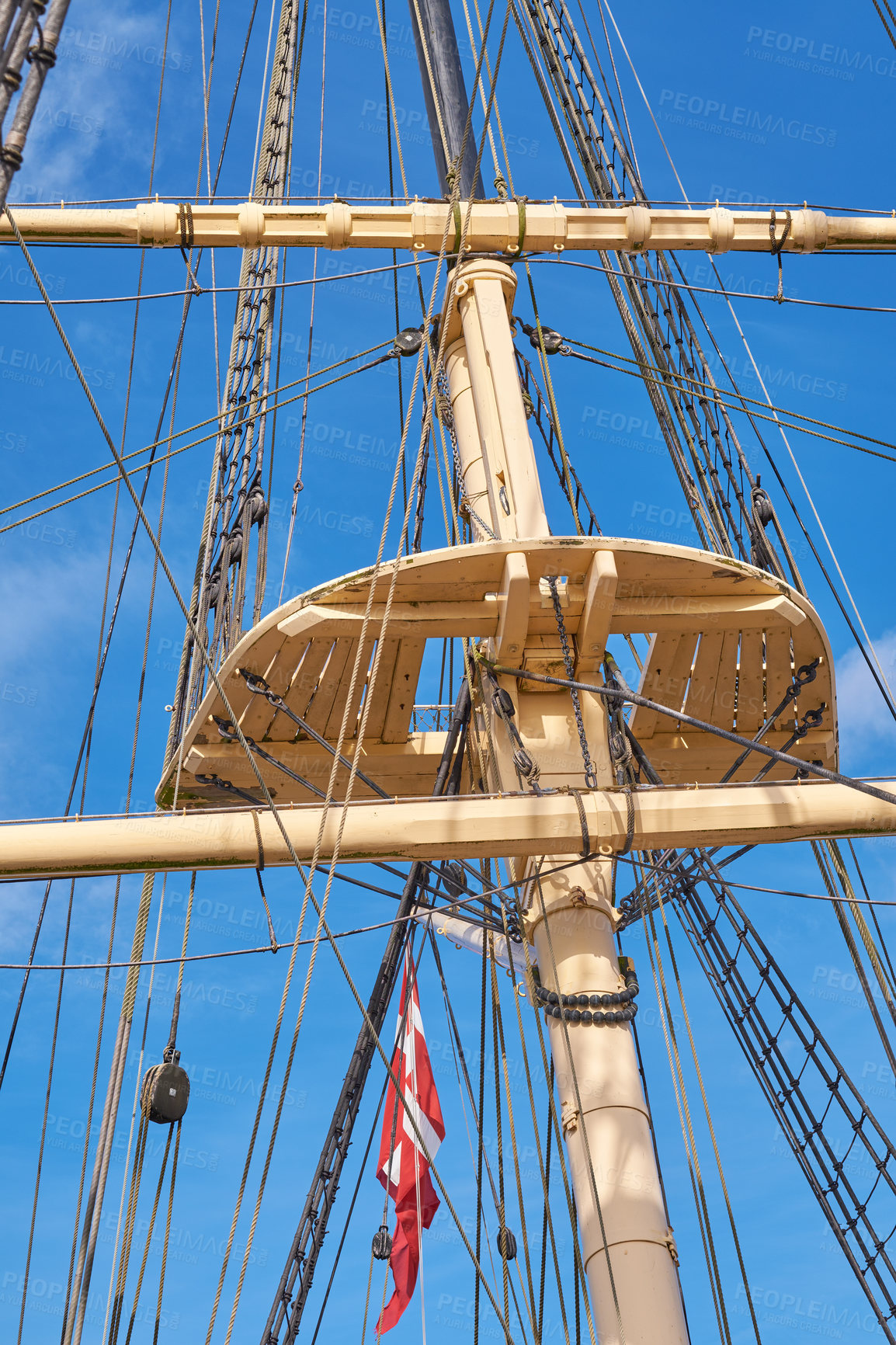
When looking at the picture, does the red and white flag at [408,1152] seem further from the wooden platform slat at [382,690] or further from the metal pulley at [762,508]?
the metal pulley at [762,508]

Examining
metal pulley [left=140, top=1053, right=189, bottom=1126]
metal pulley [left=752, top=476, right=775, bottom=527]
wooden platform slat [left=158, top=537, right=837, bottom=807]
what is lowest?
metal pulley [left=140, top=1053, right=189, bottom=1126]

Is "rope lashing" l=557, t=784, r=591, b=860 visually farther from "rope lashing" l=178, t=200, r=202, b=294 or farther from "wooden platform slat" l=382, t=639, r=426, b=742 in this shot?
"rope lashing" l=178, t=200, r=202, b=294

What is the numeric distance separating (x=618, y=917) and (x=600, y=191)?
7.36 metres

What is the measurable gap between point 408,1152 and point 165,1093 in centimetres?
566

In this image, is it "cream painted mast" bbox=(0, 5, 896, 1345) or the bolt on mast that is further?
"cream painted mast" bbox=(0, 5, 896, 1345)

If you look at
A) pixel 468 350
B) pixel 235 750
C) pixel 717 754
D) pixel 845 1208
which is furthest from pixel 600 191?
pixel 845 1208

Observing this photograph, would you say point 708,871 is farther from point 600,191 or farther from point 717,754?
point 600,191

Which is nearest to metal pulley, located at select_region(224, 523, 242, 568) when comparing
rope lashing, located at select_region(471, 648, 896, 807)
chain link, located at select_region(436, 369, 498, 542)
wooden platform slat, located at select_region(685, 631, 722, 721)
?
chain link, located at select_region(436, 369, 498, 542)

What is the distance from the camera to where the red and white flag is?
39.5 feet

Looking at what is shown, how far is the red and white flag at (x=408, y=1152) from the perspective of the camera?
12047 millimetres

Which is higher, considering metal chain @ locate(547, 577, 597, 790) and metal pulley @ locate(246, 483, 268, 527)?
metal pulley @ locate(246, 483, 268, 527)

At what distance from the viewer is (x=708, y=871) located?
348 inches

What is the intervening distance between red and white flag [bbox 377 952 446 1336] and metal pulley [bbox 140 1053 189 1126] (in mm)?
4364

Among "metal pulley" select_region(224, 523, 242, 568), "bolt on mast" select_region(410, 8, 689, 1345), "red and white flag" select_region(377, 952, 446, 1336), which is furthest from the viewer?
"red and white flag" select_region(377, 952, 446, 1336)
